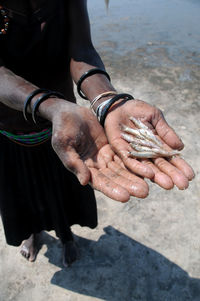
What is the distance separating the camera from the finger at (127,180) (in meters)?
1.68

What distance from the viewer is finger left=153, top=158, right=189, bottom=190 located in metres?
1.76

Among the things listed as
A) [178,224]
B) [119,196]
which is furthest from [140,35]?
[119,196]

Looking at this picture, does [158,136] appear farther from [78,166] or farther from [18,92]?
[18,92]

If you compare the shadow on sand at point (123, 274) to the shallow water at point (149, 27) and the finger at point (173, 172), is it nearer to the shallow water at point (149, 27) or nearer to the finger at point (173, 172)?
the finger at point (173, 172)

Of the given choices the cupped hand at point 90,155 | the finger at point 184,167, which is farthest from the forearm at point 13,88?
the finger at point 184,167

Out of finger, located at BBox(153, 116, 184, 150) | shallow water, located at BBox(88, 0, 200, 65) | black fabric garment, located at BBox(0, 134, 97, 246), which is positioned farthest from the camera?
shallow water, located at BBox(88, 0, 200, 65)

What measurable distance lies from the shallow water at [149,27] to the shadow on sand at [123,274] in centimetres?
462

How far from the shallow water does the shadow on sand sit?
462 cm

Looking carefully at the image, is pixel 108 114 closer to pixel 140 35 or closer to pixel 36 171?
pixel 36 171

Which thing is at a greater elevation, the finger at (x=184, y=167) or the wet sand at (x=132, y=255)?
the finger at (x=184, y=167)

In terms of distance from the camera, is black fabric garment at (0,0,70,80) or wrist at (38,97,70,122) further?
black fabric garment at (0,0,70,80)

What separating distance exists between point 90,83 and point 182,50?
533cm

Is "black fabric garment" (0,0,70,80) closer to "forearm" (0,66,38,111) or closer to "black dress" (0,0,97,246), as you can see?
"black dress" (0,0,97,246)

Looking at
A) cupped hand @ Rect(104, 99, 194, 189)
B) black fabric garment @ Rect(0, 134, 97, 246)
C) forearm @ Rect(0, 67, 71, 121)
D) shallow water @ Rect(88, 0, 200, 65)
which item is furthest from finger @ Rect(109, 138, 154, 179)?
shallow water @ Rect(88, 0, 200, 65)
